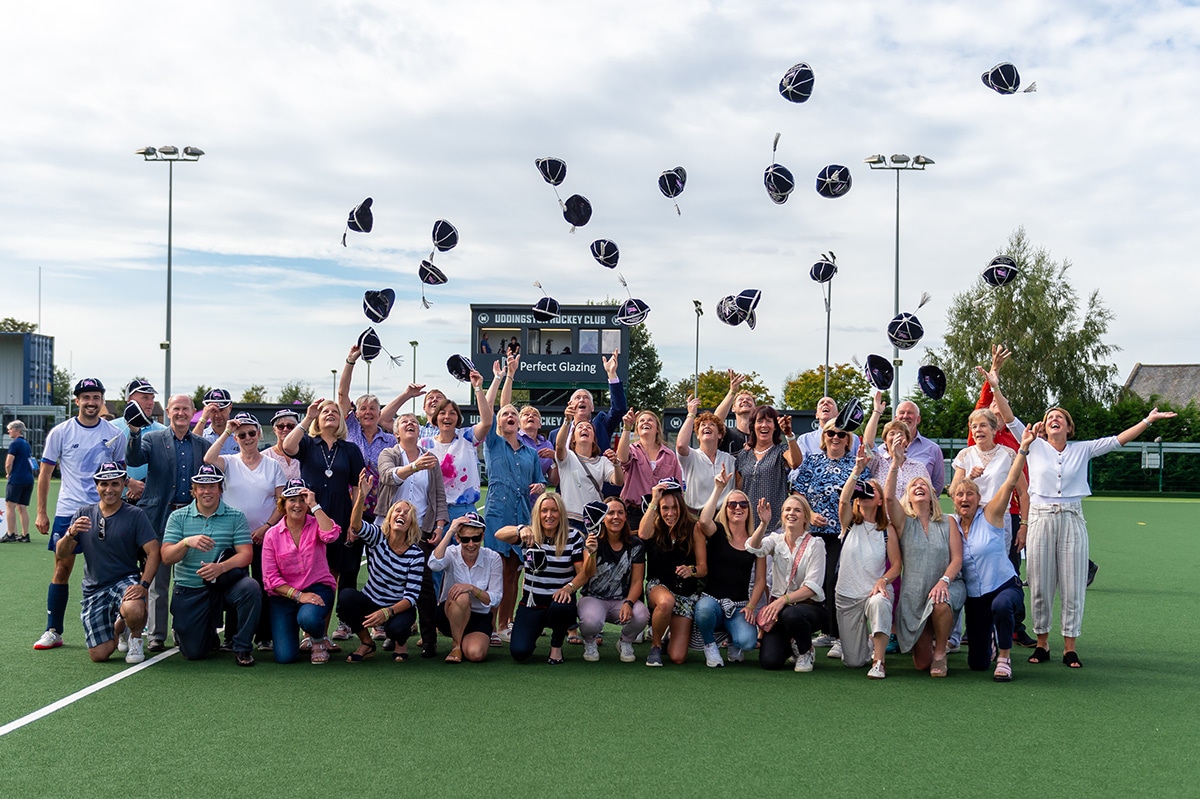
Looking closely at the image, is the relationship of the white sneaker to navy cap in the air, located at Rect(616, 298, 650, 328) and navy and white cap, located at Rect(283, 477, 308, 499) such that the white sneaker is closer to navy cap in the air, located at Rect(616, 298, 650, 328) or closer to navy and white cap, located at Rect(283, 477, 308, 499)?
navy and white cap, located at Rect(283, 477, 308, 499)

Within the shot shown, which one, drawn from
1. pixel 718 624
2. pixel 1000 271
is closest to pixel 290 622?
pixel 718 624

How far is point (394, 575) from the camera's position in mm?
7289

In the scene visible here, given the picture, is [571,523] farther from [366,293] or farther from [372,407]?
[366,293]

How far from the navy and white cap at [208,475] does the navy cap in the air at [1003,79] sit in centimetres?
769

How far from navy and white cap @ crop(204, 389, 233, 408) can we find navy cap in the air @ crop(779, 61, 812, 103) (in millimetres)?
5921

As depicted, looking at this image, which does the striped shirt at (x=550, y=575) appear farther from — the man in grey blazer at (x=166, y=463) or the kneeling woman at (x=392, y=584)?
the man in grey blazer at (x=166, y=463)

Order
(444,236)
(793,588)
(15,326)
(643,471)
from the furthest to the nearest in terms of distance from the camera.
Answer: (15,326) < (444,236) < (643,471) < (793,588)

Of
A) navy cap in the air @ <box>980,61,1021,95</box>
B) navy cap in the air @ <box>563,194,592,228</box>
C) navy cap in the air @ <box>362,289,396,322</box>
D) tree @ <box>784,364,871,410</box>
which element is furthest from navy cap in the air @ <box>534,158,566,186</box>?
tree @ <box>784,364,871,410</box>

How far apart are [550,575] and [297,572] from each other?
1759 millimetres

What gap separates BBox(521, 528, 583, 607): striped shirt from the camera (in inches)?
290

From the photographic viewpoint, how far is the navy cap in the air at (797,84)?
10.2 meters

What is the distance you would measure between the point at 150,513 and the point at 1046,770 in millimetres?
6155

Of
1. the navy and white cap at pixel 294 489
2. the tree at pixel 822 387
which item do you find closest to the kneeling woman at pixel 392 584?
the navy and white cap at pixel 294 489

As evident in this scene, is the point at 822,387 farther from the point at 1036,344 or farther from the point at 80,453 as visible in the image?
the point at 80,453
